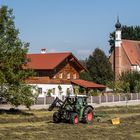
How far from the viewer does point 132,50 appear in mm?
106500

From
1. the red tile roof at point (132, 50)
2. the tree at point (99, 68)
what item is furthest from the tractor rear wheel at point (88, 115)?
the red tile roof at point (132, 50)

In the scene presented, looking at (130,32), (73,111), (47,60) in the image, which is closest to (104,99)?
(47,60)

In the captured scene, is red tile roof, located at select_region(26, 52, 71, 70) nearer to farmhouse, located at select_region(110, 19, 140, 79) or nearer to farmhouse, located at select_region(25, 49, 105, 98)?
farmhouse, located at select_region(25, 49, 105, 98)

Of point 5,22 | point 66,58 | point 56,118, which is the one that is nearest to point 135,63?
point 66,58

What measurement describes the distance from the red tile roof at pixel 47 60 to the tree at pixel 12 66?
98.0 ft

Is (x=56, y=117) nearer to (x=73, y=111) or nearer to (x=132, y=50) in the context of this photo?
(x=73, y=111)

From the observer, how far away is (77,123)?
31594 millimetres

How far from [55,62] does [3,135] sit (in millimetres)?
47990

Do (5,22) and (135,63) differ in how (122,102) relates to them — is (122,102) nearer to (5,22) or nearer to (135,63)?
(5,22)

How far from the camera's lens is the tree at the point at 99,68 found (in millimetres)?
92269

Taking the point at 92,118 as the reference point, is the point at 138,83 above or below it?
above

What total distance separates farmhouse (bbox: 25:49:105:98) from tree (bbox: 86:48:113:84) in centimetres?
1432

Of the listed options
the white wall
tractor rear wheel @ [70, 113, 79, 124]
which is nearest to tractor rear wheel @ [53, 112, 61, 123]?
tractor rear wheel @ [70, 113, 79, 124]

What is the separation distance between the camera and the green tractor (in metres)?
31.4
